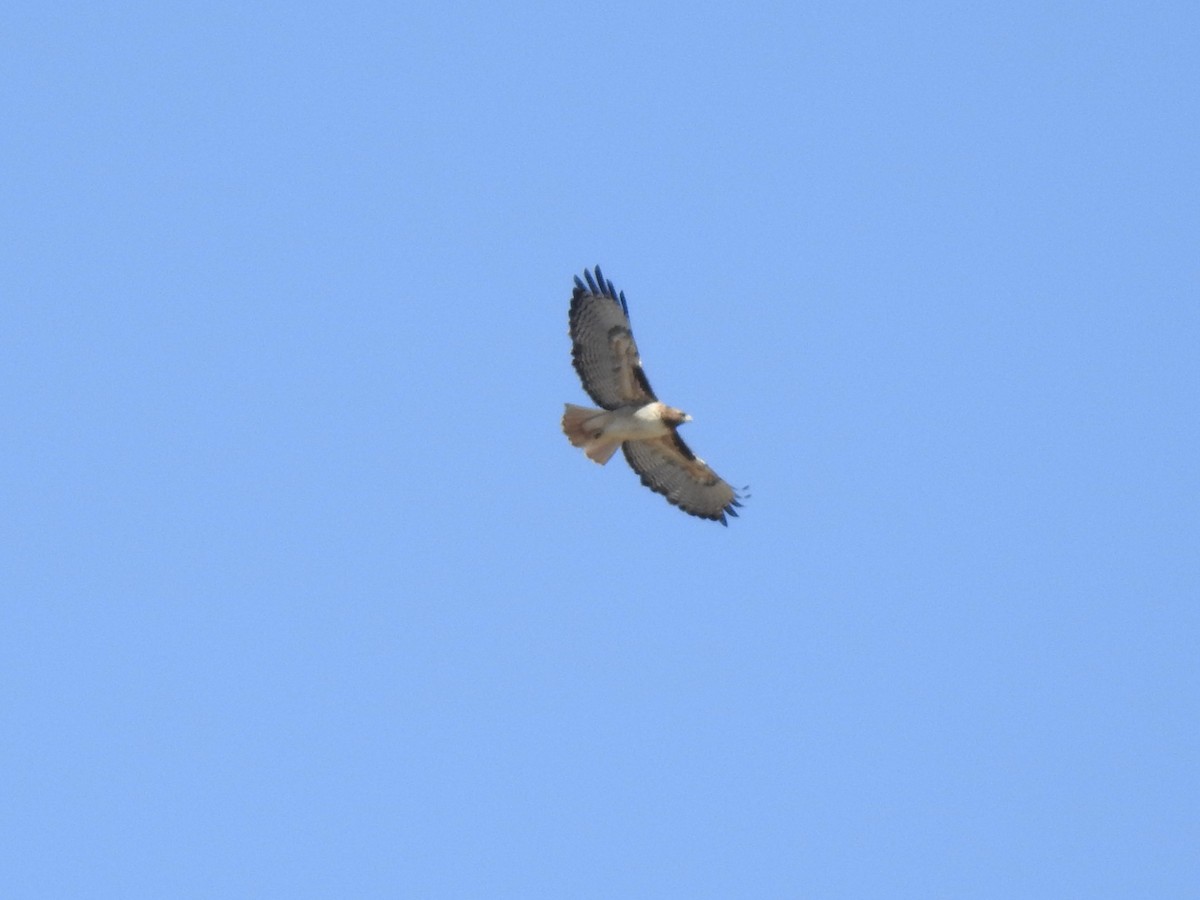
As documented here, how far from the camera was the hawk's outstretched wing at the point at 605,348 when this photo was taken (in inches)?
873

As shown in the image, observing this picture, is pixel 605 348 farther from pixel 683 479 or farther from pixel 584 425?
pixel 683 479

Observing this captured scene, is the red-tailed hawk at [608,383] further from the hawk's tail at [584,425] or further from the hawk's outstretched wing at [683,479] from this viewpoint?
the hawk's outstretched wing at [683,479]

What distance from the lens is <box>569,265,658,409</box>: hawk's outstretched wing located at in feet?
72.7

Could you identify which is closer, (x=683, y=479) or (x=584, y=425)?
(x=584, y=425)

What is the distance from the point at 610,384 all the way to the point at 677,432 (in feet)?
3.26

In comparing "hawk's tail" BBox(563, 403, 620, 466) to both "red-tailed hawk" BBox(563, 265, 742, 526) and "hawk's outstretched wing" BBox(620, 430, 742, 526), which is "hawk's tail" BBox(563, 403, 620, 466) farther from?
"hawk's outstretched wing" BBox(620, 430, 742, 526)

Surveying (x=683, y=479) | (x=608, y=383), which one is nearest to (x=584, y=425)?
(x=608, y=383)

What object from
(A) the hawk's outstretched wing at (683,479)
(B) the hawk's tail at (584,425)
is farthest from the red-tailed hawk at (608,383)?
(A) the hawk's outstretched wing at (683,479)

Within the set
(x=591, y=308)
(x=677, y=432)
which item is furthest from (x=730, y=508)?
(x=591, y=308)

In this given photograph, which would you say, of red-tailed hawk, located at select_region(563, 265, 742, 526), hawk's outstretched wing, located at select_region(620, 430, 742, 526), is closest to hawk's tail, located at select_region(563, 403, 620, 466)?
red-tailed hawk, located at select_region(563, 265, 742, 526)

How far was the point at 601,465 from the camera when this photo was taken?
2222cm

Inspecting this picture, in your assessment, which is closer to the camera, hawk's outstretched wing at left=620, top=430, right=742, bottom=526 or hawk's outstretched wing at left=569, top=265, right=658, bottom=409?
hawk's outstretched wing at left=569, top=265, right=658, bottom=409

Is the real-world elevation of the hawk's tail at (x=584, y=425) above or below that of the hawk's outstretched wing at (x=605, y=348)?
below

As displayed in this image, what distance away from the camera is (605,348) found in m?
22.3
